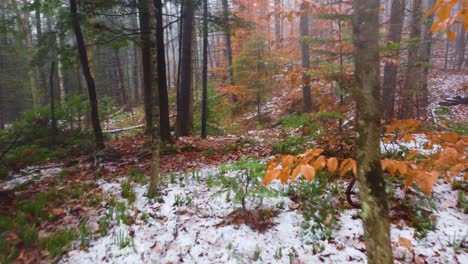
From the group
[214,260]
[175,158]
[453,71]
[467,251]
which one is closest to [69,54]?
[175,158]

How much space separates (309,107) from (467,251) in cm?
1049

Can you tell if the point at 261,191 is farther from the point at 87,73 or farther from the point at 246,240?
the point at 87,73

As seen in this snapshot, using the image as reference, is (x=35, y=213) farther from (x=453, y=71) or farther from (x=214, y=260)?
(x=453, y=71)

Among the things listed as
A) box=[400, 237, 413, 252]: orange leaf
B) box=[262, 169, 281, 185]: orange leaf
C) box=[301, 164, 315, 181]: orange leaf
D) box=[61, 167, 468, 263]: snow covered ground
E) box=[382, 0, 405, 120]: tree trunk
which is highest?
box=[382, 0, 405, 120]: tree trunk

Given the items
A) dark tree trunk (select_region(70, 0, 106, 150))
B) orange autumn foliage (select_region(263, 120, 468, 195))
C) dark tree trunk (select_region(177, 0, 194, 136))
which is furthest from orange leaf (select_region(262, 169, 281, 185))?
dark tree trunk (select_region(177, 0, 194, 136))

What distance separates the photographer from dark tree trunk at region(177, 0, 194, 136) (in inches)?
366

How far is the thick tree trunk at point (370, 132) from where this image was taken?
4.99 feet

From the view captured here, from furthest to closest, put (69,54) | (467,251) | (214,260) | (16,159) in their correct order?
(69,54), (16,159), (214,260), (467,251)

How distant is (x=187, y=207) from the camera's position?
3.98 metres

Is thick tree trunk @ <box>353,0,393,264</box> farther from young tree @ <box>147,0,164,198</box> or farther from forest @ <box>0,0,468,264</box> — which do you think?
young tree @ <box>147,0,164,198</box>

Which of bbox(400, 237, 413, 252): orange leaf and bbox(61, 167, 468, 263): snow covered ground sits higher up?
bbox(400, 237, 413, 252): orange leaf

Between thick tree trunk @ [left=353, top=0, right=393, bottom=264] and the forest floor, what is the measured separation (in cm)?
138

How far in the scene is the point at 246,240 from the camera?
3.19 meters

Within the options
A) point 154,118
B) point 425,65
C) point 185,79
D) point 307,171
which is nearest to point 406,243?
point 307,171
